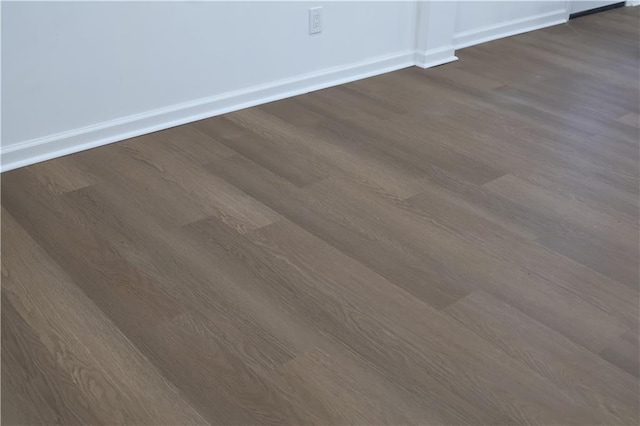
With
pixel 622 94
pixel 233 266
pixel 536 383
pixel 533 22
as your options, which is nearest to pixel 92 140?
pixel 233 266

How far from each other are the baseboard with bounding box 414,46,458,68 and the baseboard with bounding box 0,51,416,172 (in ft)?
0.17

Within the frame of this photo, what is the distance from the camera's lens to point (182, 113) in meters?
2.99

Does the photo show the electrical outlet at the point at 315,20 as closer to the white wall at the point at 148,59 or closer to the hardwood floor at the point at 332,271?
the white wall at the point at 148,59

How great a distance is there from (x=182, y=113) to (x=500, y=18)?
7.44 feet

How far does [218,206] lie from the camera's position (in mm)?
2391

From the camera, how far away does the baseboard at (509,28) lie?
13.4 feet

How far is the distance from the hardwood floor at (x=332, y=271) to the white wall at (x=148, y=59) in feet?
0.41

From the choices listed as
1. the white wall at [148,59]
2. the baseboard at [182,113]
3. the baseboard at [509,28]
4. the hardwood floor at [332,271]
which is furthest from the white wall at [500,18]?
the hardwood floor at [332,271]

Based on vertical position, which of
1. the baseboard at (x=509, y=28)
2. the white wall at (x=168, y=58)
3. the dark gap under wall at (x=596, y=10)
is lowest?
the dark gap under wall at (x=596, y=10)

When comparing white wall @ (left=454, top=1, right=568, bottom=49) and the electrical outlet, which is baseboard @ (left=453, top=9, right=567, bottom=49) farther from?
the electrical outlet

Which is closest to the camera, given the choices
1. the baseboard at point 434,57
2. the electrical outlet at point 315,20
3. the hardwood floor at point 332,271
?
the hardwood floor at point 332,271

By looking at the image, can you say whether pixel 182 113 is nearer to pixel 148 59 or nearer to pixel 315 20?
pixel 148 59

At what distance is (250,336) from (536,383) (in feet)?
2.36

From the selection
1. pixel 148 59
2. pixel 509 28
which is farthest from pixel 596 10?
pixel 148 59
